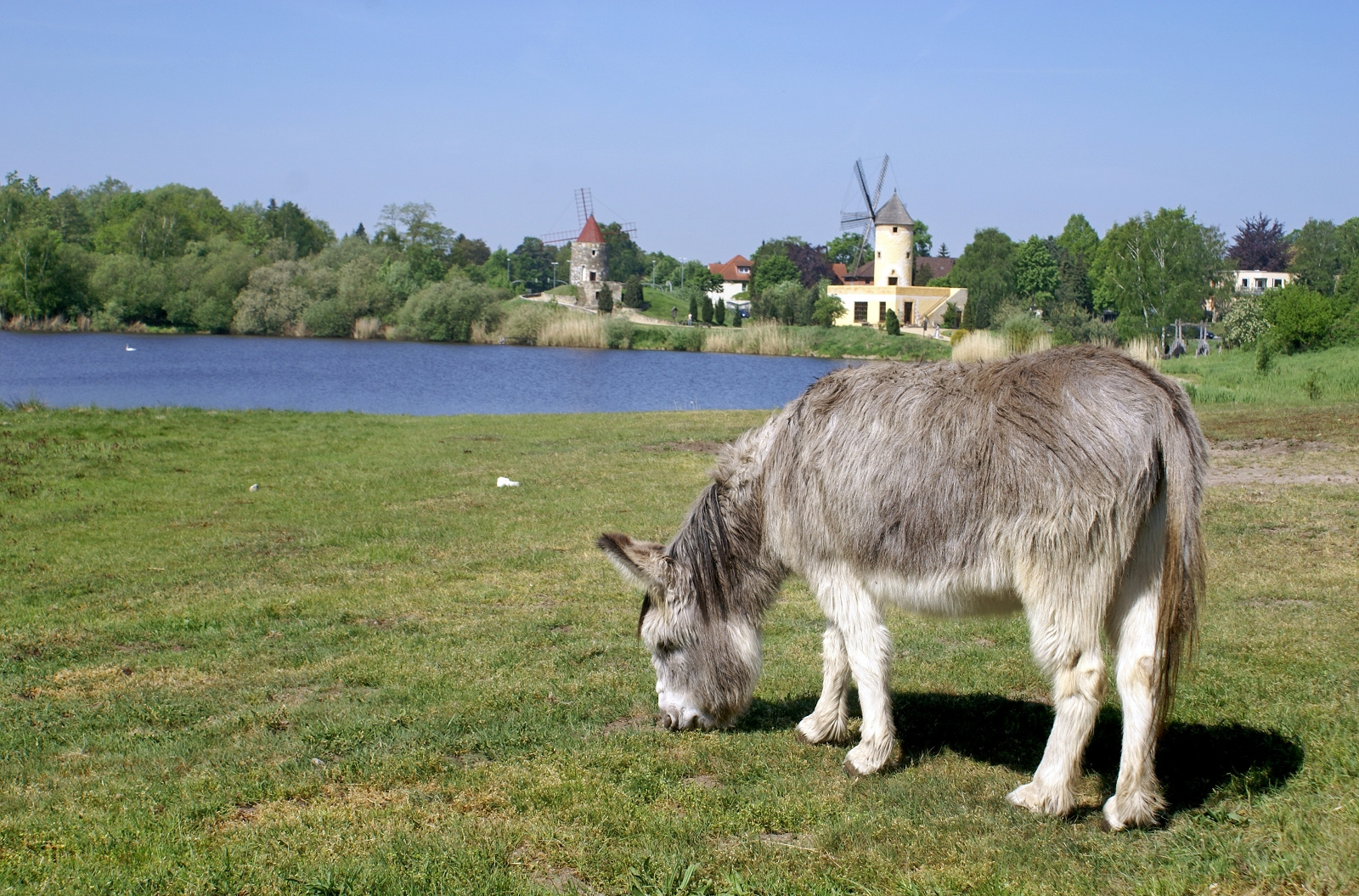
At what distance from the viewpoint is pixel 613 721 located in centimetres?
598

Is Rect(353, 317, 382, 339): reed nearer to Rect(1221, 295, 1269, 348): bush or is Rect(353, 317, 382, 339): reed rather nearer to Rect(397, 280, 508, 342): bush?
Rect(397, 280, 508, 342): bush

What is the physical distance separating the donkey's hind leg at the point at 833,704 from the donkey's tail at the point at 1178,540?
1688mm

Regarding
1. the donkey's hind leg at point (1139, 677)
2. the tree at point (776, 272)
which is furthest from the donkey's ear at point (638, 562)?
the tree at point (776, 272)

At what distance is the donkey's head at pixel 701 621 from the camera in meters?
5.70

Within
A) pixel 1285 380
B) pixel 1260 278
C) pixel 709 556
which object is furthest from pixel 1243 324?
pixel 1260 278

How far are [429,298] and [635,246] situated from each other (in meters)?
109

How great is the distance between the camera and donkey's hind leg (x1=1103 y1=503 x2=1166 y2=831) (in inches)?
174

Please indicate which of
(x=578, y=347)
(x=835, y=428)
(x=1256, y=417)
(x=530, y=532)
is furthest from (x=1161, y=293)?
(x=835, y=428)

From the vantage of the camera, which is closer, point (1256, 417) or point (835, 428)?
point (835, 428)

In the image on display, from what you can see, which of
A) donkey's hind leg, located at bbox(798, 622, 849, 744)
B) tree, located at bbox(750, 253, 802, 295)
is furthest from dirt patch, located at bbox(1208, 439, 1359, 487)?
tree, located at bbox(750, 253, 802, 295)

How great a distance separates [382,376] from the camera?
42.5 m

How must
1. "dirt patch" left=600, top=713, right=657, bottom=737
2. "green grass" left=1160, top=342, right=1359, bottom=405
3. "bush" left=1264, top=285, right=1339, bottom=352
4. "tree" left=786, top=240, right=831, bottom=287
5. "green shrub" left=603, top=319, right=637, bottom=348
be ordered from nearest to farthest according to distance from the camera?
"dirt patch" left=600, top=713, right=657, bottom=737 → "green grass" left=1160, top=342, right=1359, bottom=405 → "bush" left=1264, top=285, right=1339, bottom=352 → "green shrub" left=603, top=319, right=637, bottom=348 → "tree" left=786, top=240, right=831, bottom=287

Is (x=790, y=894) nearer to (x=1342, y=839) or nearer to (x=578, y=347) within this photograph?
(x=1342, y=839)

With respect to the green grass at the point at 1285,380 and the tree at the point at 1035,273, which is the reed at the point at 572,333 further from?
the tree at the point at 1035,273
